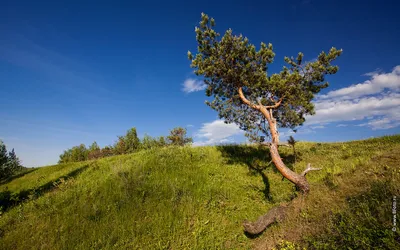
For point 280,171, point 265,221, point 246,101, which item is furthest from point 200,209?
point 246,101

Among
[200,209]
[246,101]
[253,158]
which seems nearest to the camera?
[200,209]

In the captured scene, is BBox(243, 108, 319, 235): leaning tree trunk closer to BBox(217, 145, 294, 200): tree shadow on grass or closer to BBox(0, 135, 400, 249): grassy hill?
BBox(0, 135, 400, 249): grassy hill

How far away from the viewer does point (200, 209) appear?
36.2 ft

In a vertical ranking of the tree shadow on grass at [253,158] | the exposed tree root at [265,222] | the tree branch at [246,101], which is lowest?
the exposed tree root at [265,222]

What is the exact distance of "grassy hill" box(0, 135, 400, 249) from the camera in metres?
6.56

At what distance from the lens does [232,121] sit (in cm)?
1557

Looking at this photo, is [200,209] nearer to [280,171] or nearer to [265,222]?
[265,222]

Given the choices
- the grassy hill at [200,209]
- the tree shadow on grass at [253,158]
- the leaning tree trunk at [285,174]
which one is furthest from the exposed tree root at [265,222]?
the tree shadow on grass at [253,158]

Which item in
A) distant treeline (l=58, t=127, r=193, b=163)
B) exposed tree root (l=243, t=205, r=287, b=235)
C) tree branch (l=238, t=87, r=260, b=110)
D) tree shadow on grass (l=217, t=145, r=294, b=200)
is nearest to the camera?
exposed tree root (l=243, t=205, r=287, b=235)

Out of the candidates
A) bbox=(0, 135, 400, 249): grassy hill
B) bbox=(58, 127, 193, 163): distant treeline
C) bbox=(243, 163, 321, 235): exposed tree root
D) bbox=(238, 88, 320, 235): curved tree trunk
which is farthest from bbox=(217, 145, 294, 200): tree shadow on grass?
bbox=(58, 127, 193, 163): distant treeline

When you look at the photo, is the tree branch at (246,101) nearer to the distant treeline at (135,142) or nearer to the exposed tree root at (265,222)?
the exposed tree root at (265,222)

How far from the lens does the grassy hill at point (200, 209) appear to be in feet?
21.5

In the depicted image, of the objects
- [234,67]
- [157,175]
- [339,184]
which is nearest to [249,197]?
[339,184]

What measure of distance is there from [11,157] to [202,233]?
24909 mm
